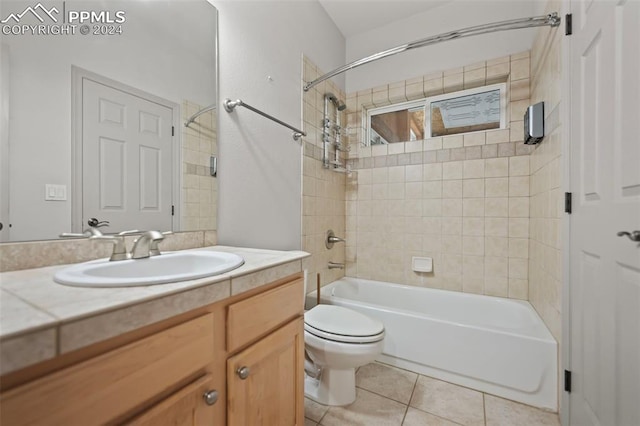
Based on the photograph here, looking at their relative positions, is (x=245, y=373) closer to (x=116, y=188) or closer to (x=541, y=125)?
(x=116, y=188)

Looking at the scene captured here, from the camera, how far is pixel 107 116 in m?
0.95

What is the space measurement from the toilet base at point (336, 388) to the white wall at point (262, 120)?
81 centimetres

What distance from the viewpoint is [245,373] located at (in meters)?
0.75

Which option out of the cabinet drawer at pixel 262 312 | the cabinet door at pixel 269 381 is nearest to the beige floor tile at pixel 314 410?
the cabinet door at pixel 269 381

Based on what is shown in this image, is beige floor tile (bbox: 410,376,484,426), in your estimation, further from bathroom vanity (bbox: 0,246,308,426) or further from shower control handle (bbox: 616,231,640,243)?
shower control handle (bbox: 616,231,640,243)

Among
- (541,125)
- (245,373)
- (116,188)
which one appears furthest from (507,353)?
(116,188)

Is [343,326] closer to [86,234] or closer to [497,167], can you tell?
[86,234]

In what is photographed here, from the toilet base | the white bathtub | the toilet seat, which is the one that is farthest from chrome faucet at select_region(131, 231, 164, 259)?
the white bathtub

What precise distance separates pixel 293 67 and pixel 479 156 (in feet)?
5.29

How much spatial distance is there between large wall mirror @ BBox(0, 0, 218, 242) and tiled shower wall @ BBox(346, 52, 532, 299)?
1.62 meters

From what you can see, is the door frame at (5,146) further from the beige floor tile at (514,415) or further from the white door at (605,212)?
the beige floor tile at (514,415)

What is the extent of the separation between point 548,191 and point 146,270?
6.59 feet

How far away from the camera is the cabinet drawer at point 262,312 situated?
0.73m

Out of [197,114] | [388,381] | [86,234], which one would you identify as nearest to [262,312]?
[86,234]
